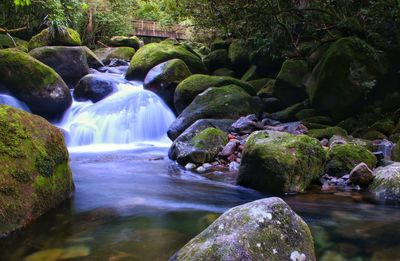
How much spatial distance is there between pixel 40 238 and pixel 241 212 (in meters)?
2.24

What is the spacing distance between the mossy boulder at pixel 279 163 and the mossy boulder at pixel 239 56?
904 cm

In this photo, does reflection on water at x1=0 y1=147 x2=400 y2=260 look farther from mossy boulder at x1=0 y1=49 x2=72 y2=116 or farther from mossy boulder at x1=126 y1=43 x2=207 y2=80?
mossy boulder at x1=126 y1=43 x2=207 y2=80

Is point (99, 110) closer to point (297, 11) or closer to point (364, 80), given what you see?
point (297, 11)

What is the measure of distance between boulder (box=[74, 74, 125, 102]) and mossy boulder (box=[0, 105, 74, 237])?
847 cm

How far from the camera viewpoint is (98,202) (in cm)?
585

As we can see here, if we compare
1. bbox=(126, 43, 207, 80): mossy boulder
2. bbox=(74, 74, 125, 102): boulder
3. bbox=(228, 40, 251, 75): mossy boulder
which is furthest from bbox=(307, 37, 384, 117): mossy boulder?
bbox=(74, 74, 125, 102): boulder

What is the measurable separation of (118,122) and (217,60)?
5870mm

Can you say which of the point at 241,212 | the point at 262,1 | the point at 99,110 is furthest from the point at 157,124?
the point at 241,212

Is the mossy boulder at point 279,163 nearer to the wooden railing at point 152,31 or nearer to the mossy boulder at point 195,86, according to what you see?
the mossy boulder at point 195,86

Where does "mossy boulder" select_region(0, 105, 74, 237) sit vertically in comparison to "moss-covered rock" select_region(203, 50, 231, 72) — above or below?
below

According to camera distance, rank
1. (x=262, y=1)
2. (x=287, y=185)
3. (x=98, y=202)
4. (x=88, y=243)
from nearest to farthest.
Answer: (x=88, y=243)
(x=98, y=202)
(x=287, y=185)
(x=262, y=1)

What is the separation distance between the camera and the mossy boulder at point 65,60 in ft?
47.7

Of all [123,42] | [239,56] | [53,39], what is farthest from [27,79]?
[123,42]

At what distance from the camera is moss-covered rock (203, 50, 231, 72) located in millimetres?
16656
